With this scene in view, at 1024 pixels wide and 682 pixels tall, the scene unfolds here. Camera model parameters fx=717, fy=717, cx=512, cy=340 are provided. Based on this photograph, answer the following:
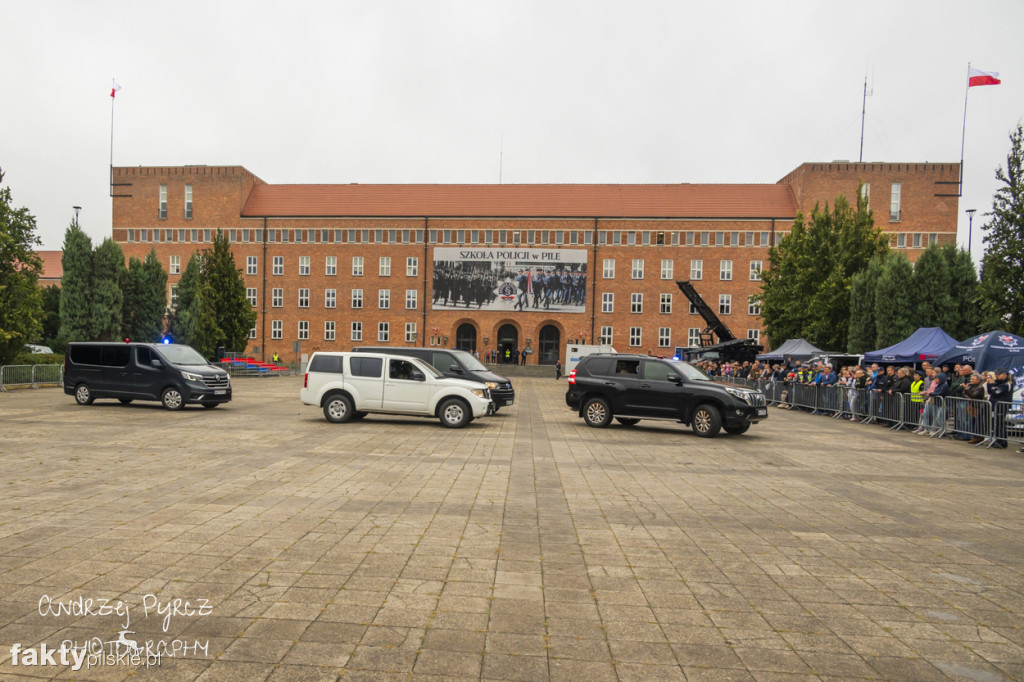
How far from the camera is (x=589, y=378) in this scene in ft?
59.3

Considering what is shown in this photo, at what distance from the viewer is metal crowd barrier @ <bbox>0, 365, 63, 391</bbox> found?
25.1 meters

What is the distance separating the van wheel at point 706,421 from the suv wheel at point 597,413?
7.14 feet

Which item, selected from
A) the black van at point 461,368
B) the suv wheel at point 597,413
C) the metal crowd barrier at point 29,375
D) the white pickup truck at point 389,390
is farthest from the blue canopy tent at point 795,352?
the metal crowd barrier at point 29,375

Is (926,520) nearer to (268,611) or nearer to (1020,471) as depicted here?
(1020,471)

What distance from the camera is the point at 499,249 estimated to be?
69188mm

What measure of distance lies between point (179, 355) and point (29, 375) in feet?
33.3

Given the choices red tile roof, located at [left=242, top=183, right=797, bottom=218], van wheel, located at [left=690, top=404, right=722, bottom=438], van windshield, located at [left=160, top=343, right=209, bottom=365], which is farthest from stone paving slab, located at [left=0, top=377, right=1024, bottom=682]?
red tile roof, located at [left=242, top=183, right=797, bottom=218]

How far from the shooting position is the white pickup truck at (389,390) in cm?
1702

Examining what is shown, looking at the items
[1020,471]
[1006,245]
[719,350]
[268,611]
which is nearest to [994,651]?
[268,611]

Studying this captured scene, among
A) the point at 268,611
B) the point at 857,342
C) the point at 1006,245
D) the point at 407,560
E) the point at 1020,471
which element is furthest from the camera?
the point at 857,342

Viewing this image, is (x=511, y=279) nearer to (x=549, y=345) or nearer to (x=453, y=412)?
(x=549, y=345)

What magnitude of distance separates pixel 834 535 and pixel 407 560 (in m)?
4.15

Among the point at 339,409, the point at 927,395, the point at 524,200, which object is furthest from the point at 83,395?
the point at 524,200

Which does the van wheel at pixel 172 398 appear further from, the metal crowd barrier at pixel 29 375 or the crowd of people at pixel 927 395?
the crowd of people at pixel 927 395
